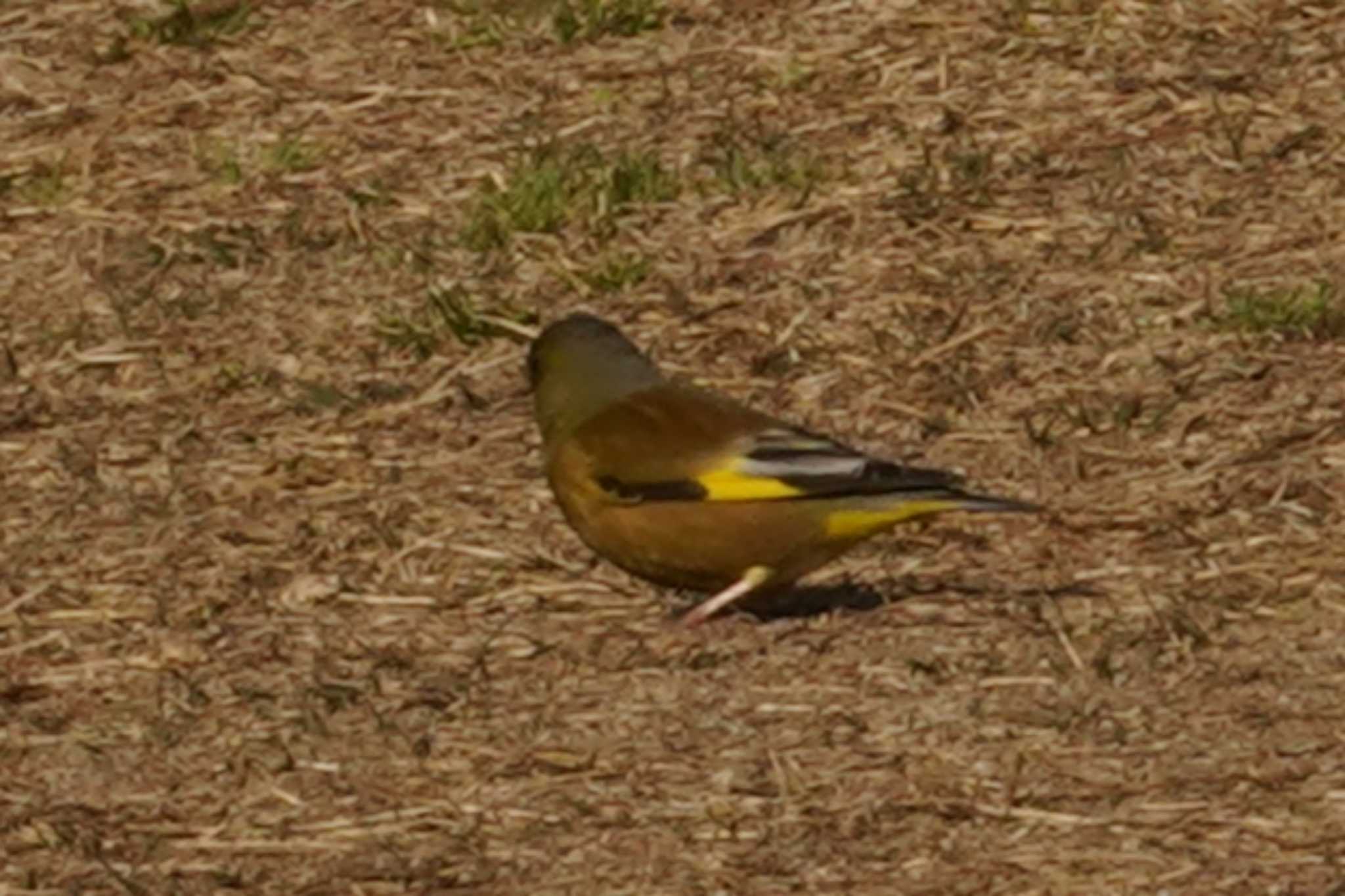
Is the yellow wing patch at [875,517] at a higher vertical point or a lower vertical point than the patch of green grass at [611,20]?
higher

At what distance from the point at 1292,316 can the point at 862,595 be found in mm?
1925

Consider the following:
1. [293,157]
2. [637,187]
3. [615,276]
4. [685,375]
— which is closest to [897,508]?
[685,375]

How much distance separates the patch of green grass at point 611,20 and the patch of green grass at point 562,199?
3.67ft

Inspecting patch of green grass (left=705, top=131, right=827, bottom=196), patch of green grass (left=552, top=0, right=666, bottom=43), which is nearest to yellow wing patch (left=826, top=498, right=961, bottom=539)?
patch of green grass (left=705, top=131, right=827, bottom=196)

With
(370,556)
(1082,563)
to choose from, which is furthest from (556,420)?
(1082,563)

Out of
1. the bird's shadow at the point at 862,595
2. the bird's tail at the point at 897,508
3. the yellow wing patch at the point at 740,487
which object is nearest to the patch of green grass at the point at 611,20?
the bird's shadow at the point at 862,595

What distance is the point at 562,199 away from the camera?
11500 mm

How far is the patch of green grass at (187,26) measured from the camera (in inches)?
506

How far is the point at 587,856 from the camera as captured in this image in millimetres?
7684

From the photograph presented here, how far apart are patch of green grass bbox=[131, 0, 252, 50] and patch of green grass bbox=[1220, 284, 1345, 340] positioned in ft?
13.5

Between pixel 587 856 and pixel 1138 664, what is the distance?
60.1 inches

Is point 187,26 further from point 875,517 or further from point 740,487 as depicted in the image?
point 875,517

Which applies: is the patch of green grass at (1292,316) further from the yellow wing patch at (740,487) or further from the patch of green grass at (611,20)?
the patch of green grass at (611,20)

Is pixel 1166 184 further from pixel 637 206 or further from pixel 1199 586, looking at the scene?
pixel 1199 586
